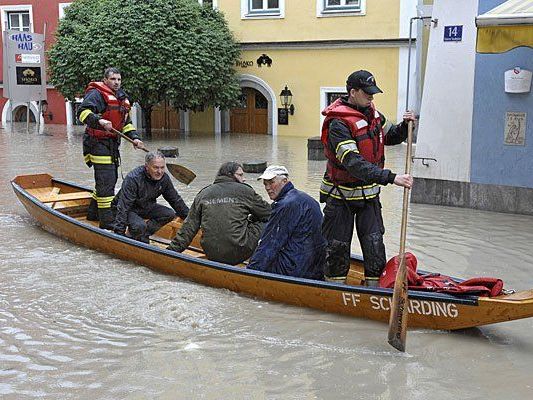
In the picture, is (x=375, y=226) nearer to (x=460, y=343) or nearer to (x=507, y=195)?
(x=460, y=343)

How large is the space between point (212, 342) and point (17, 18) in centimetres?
2731

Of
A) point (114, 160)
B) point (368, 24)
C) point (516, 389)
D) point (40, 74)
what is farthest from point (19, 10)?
point (516, 389)

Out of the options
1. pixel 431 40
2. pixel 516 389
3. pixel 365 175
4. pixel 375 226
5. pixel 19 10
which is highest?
pixel 19 10

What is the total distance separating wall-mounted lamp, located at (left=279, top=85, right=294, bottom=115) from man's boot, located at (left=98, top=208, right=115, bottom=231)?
15.2m

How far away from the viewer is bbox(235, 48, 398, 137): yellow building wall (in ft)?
72.0

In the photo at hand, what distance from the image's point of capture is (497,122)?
33.2ft

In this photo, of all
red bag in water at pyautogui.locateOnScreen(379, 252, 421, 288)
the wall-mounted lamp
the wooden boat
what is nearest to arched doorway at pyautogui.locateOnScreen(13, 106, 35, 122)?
the wall-mounted lamp

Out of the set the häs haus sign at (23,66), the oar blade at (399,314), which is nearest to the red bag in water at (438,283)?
the oar blade at (399,314)

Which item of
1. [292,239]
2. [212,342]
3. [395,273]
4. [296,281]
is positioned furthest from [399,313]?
[212,342]

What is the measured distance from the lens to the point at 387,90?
71.9 feet

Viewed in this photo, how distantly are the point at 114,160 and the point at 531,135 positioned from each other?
5547 millimetres

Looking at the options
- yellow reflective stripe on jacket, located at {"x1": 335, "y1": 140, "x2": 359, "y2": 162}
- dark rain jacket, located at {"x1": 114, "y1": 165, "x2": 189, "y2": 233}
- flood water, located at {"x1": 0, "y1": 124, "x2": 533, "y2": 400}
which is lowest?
flood water, located at {"x1": 0, "y1": 124, "x2": 533, "y2": 400}

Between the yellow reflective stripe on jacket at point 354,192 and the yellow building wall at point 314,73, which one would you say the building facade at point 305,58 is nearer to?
the yellow building wall at point 314,73

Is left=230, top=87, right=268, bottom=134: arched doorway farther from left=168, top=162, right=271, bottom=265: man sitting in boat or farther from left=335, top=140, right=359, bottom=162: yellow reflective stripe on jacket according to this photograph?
left=335, top=140, right=359, bottom=162: yellow reflective stripe on jacket
